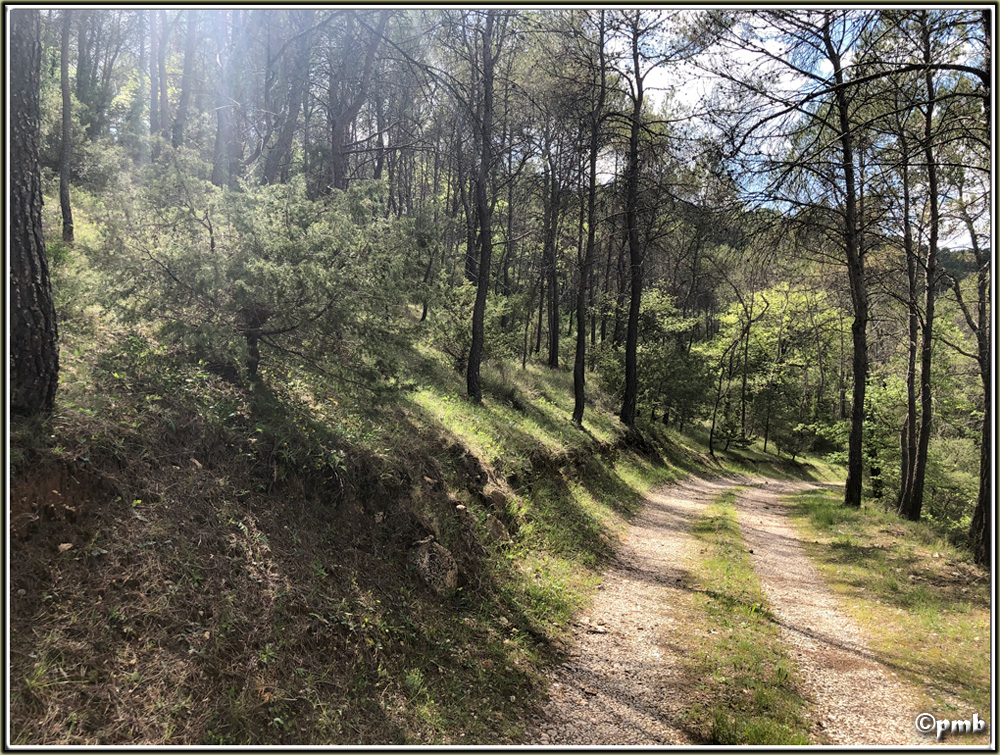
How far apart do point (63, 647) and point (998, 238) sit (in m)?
6.93

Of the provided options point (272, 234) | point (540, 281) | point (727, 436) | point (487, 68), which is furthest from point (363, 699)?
point (727, 436)

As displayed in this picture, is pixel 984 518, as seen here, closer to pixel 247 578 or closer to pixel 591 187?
pixel 247 578

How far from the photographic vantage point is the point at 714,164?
574cm

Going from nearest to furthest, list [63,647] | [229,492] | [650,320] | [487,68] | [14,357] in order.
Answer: [63,647] → [14,357] → [229,492] → [487,68] → [650,320]

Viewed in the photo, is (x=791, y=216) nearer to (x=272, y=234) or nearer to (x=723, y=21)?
(x=723, y=21)

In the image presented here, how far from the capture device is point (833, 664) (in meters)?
5.21

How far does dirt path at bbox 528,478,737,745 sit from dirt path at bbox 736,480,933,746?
1.02 metres

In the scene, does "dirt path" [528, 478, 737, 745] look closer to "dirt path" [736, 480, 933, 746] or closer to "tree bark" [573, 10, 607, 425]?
"dirt path" [736, 480, 933, 746]

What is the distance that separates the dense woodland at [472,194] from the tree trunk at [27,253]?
2 cm

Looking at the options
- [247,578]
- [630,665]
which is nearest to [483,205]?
[630,665]

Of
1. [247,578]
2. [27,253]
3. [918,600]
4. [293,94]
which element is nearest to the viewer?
[27,253]

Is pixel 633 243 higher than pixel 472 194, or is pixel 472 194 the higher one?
pixel 472 194

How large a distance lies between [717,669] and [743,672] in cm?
22

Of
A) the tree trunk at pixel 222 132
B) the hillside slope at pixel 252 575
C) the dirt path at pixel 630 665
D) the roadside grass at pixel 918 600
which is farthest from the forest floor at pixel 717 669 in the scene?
the tree trunk at pixel 222 132
